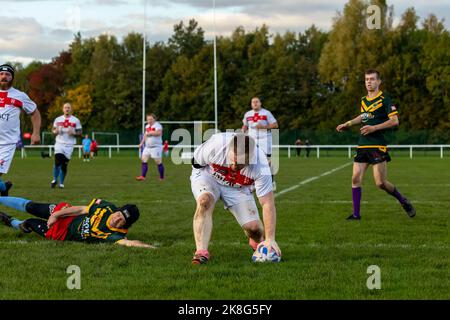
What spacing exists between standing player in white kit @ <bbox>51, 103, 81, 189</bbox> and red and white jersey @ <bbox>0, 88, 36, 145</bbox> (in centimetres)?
697

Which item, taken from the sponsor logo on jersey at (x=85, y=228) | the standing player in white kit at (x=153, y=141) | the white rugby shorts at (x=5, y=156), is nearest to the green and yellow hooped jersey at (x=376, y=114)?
the sponsor logo on jersey at (x=85, y=228)

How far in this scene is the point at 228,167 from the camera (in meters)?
6.56

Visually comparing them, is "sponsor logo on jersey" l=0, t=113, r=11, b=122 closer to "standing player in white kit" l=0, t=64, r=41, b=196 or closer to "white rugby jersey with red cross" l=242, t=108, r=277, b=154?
"standing player in white kit" l=0, t=64, r=41, b=196

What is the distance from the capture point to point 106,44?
251ft

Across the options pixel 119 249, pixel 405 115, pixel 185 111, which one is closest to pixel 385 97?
pixel 119 249

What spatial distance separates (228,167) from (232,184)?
0.26m

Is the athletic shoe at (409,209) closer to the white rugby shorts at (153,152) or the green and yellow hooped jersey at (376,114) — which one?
the green and yellow hooped jersey at (376,114)

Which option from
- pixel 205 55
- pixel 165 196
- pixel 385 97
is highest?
pixel 205 55

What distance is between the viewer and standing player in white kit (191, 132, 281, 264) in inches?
241

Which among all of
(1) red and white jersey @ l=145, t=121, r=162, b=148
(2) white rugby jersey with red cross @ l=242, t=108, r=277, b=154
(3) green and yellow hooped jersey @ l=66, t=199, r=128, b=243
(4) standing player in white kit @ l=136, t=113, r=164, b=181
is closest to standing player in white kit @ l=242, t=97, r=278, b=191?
(2) white rugby jersey with red cross @ l=242, t=108, r=277, b=154

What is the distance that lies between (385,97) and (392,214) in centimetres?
178

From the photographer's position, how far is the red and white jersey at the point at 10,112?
8.83m
